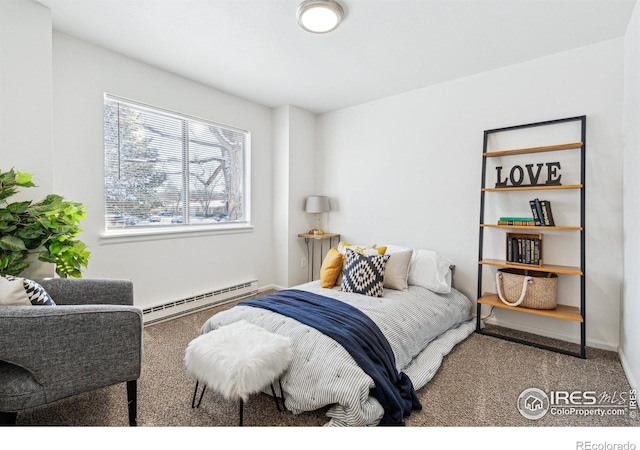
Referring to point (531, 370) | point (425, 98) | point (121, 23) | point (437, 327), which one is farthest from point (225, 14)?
point (531, 370)

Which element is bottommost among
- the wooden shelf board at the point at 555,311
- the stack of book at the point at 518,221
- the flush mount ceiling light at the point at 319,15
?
the wooden shelf board at the point at 555,311

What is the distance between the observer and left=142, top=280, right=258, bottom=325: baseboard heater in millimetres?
3145

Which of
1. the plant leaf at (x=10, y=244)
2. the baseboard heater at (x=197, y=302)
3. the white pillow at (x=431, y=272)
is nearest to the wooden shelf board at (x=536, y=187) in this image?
the white pillow at (x=431, y=272)

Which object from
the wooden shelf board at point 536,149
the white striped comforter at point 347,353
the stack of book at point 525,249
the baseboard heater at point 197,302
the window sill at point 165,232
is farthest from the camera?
the baseboard heater at point 197,302

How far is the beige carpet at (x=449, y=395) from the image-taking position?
5.71 feet

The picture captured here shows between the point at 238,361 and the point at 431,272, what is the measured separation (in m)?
2.09

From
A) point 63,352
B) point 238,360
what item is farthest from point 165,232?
point 238,360

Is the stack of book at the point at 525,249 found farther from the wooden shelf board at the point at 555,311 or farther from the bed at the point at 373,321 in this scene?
the bed at the point at 373,321

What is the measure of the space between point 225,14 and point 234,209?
222 cm

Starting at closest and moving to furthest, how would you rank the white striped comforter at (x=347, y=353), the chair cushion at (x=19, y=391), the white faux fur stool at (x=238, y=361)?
the chair cushion at (x=19, y=391) → the white faux fur stool at (x=238, y=361) → the white striped comforter at (x=347, y=353)

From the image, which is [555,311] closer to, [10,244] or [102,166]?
[10,244]

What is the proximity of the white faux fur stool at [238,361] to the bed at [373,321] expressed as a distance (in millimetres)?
181

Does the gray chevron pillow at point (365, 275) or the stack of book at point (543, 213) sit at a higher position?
the stack of book at point (543, 213)

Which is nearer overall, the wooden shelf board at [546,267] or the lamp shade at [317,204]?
the wooden shelf board at [546,267]
